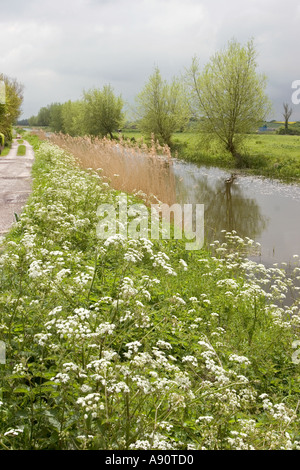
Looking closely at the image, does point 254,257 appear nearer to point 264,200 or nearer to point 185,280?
point 185,280

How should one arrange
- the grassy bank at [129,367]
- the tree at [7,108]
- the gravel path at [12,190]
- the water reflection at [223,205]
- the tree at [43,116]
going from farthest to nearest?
the tree at [43,116] < the tree at [7,108] < the water reflection at [223,205] < the gravel path at [12,190] < the grassy bank at [129,367]

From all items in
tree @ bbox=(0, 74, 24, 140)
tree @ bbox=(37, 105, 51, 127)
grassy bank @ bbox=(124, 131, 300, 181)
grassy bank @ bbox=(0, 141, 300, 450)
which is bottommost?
grassy bank @ bbox=(0, 141, 300, 450)

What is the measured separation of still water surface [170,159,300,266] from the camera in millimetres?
10561

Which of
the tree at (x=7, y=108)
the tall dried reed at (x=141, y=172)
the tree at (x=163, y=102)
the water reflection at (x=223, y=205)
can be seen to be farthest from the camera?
the tree at (x=163, y=102)

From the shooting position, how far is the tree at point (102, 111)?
45938 mm

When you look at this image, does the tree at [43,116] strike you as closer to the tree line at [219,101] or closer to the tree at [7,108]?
the tree at [7,108]

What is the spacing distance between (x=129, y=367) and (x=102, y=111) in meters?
46.1

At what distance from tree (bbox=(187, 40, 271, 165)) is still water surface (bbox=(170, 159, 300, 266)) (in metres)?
6.72

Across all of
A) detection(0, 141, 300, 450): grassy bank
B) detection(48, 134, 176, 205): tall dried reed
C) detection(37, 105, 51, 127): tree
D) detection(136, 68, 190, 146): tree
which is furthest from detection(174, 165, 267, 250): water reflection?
detection(37, 105, 51, 127): tree

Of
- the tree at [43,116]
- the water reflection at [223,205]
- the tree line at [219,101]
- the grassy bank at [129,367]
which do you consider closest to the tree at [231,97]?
the tree line at [219,101]

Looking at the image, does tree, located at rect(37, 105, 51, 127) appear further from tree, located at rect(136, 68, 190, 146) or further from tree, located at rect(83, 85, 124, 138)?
tree, located at rect(136, 68, 190, 146)

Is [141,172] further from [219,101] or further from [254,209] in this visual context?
[219,101]

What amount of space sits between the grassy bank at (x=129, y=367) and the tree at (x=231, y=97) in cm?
2324

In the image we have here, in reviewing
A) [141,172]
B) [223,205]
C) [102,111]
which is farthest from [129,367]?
[102,111]
